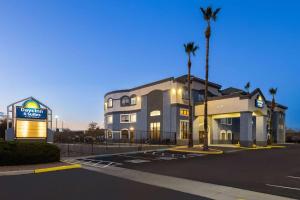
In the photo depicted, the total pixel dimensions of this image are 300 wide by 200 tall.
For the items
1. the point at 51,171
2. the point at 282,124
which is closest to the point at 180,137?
the point at 51,171

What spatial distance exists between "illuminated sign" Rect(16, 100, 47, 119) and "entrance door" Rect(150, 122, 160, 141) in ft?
89.2

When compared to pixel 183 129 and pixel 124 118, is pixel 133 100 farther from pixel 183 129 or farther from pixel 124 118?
pixel 183 129

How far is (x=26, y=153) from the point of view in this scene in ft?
61.6

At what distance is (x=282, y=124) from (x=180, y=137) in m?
39.9

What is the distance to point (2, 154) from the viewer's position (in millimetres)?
17688

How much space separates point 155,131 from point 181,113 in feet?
20.6

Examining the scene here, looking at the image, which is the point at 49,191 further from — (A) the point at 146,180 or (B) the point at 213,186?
(B) the point at 213,186

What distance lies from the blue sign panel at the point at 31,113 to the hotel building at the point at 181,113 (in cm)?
2484

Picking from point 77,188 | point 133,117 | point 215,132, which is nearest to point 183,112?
point 215,132

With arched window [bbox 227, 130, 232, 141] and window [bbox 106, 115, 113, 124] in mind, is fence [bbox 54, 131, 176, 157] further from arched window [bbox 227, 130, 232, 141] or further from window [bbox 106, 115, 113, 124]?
arched window [bbox 227, 130, 232, 141]

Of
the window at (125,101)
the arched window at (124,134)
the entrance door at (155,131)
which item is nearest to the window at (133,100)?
the window at (125,101)

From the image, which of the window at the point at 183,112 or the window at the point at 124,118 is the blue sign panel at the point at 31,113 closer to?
the window at the point at 183,112

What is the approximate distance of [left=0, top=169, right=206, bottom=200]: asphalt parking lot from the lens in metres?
10.3

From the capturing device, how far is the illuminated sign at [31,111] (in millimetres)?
23970
